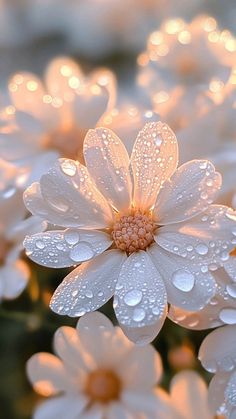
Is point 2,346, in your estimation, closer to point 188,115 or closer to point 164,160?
point 188,115

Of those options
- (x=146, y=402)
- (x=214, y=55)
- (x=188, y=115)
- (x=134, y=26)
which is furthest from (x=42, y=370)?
(x=134, y=26)

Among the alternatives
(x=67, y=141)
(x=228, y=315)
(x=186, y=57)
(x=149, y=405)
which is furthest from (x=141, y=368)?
(x=186, y=57)

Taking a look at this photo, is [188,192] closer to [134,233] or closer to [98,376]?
[134,233]

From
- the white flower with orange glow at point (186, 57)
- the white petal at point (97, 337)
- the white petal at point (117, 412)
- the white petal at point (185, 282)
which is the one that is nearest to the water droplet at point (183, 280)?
the white petal at point (185, 282)

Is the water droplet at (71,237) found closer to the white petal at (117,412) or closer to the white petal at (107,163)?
the white petal at (107,163)

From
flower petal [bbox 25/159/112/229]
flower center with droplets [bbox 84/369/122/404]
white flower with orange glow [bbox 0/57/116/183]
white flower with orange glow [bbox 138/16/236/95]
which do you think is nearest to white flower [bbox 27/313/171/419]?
flower center with droplets [bbox 84/369/122/404]
